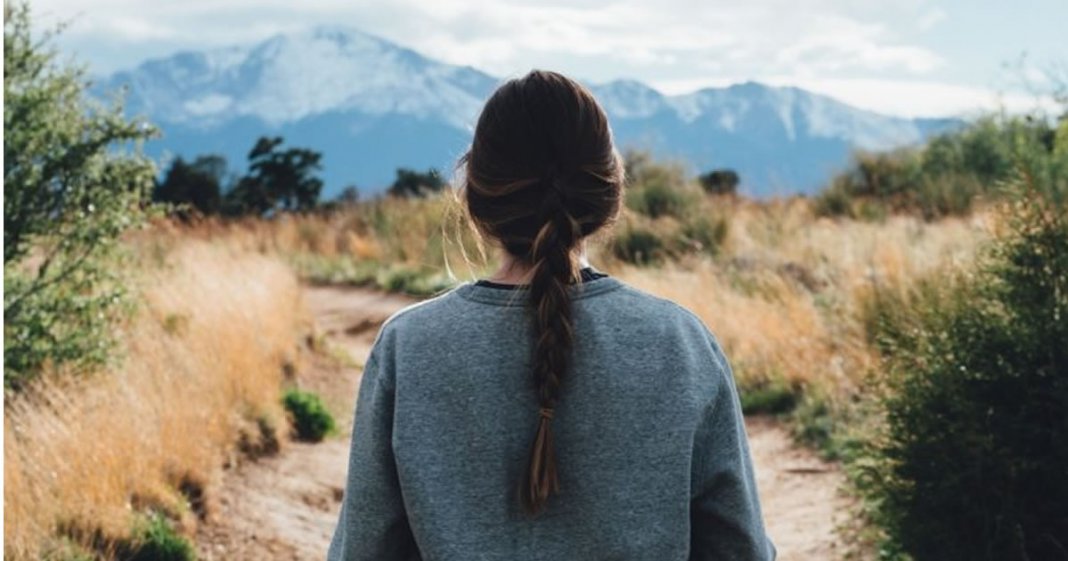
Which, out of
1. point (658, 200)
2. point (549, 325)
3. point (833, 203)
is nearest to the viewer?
point (549, 325)

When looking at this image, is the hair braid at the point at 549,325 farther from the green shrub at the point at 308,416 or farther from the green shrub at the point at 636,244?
the green shrub at the point at 636,244

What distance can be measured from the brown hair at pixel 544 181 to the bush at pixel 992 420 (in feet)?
9.38

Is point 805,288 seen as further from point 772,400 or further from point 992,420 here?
point 992,420

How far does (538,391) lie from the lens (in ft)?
7.20

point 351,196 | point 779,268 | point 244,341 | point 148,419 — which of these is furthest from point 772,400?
point 351,196

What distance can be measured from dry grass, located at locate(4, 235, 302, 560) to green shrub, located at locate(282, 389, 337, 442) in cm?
13

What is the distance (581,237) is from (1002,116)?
63.3 feet

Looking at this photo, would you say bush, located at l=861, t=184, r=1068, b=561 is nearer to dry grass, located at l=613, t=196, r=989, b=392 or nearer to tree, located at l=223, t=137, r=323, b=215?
dry grass, located at l=613, t=196, r=989, b=392

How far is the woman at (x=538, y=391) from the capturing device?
223 cm

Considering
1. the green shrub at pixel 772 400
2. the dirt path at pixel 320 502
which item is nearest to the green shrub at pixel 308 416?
the dirt path at pixel 320 502

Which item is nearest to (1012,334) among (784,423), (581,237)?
(581,237)

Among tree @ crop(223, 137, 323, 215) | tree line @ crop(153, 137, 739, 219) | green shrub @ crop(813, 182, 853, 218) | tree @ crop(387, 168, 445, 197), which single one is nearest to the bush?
green shrub @ crop(813, 182, 853, 218)

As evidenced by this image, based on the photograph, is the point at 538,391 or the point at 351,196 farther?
the point at 351,196

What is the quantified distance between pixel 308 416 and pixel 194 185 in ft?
91.5
